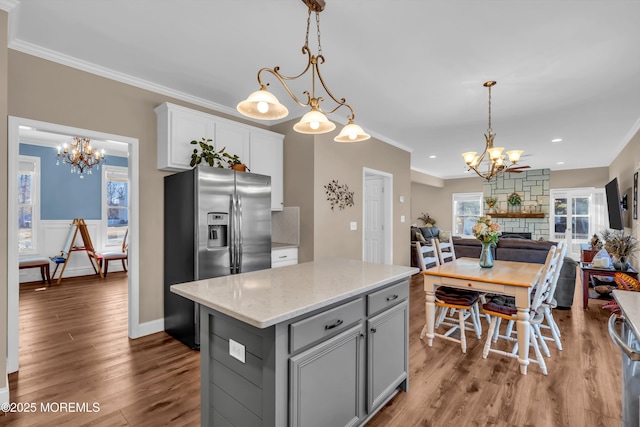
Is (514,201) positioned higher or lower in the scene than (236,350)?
higher

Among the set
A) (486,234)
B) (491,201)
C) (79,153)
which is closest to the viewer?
(486,234)

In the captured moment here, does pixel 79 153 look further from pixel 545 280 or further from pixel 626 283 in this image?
pixel 626 283

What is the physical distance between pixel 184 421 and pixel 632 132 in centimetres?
692

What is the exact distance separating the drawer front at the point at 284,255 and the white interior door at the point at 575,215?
829 cm

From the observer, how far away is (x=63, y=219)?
241 inches

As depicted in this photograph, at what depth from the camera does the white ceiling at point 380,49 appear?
2.10m

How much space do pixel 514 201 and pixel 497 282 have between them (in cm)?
771

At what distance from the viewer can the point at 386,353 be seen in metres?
1.99

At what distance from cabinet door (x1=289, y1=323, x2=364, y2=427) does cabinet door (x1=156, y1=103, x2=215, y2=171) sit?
2.55m

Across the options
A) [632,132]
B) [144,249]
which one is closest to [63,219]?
[144,249]

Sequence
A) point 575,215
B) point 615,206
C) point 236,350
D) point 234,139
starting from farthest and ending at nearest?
point 575,215, point 615,206, point 234,139, point 236,350

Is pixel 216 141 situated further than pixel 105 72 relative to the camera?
Yes

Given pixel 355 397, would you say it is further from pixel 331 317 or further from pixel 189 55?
pixel 189 55

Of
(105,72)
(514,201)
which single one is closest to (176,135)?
(105,72)
